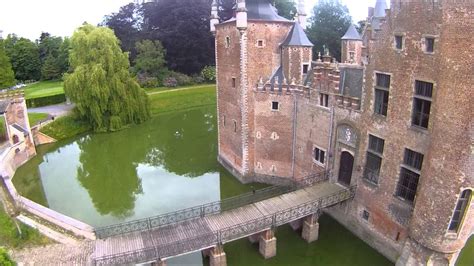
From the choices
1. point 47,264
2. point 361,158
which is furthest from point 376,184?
point 47,264

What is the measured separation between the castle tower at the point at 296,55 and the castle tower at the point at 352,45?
1565 cm

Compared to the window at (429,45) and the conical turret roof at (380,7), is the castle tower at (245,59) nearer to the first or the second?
the window at (429,45)

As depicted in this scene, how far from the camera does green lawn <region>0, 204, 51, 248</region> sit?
14.1 meters

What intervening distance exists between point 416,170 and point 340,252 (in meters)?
5.02

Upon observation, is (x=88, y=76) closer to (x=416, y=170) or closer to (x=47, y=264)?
(x=47, y=264)

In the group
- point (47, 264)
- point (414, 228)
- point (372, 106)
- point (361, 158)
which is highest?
point (372, 106)

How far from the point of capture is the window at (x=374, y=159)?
15.0 metres

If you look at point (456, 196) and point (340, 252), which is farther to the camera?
point (340, 252)

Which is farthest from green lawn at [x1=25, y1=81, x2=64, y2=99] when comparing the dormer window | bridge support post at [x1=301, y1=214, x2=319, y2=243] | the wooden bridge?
the dormer window

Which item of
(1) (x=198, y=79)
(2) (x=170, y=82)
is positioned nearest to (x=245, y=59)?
(2) (x=170, y=82)

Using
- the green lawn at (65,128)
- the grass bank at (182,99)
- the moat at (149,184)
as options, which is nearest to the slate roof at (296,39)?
the moat at (149,184)

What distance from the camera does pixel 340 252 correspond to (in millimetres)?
15586

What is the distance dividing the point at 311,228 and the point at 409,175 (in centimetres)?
486

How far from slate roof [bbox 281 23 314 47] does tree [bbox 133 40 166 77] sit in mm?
33415
